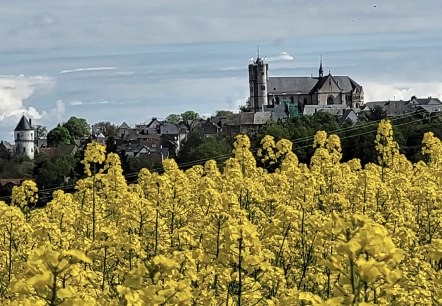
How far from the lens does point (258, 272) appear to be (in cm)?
980

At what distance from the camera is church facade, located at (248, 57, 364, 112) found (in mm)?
158250

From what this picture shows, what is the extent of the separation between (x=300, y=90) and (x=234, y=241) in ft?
508

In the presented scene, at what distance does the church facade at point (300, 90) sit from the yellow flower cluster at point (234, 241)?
13973 cm

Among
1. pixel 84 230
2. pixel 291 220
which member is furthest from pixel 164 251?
pixel 84 230

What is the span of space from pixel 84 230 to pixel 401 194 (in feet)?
16.6

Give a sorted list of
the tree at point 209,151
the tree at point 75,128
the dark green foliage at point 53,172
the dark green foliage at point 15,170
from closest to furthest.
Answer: the dark green foliage at point 53,172
the tree at point 209,151
the dark green foliage at point 15,170
the tree at point 75,128

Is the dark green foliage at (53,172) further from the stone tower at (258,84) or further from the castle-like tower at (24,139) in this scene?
the stone tower at (258,84)

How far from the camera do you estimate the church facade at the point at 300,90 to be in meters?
158

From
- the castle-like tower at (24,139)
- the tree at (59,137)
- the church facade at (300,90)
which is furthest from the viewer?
the church facade at (300,90)

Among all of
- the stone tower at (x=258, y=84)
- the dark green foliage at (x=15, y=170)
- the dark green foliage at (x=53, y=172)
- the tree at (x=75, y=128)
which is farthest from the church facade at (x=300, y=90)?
the dark green foliage at (x=53, y=172)

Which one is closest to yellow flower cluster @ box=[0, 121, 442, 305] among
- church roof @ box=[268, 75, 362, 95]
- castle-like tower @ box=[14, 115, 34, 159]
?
castle-like tower @ box=[14, 115, 34, 159]

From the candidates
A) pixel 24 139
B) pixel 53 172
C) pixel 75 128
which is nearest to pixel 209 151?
pixel 53 172

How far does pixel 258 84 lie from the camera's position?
160 meters

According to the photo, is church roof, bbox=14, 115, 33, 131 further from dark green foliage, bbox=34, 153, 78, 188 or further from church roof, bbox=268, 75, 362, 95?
dark green foliage, bbox=34, 153, 78, 188
